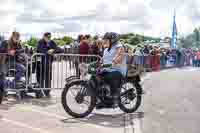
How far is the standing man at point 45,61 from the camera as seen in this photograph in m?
10.9

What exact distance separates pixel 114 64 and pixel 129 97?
2.74ft

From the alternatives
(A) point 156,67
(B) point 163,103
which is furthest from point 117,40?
(A) point 156,67

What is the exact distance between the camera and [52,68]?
11.4 meters

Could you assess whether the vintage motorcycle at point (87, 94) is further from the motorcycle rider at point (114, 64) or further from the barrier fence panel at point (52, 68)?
the barrier fence panel at point (52, 68)

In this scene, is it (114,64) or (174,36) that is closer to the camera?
(114,64)

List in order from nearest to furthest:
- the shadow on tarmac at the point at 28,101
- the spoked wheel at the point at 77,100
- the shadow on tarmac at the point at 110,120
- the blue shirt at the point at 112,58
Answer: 1. the shadow on tarmac at the point at 110,120
2. the spoked wheel at the point at 77,100
3. the blue shirt at the point at 112,58
4. the shadow on tarmac at the point at 28,101

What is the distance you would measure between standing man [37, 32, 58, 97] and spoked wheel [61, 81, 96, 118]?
2325 millimetres

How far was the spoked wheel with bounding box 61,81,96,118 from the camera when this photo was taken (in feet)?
28.2

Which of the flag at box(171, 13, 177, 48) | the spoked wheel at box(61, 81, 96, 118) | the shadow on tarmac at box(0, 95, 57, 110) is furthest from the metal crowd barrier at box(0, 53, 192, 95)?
the flag at box(171, 13, 177, 48)

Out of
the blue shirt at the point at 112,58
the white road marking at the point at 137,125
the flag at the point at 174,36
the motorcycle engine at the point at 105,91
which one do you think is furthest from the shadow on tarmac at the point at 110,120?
the flag at the point at 174,36

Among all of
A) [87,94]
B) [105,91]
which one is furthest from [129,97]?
[87,94]

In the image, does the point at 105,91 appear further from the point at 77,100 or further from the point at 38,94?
the point at 38,94

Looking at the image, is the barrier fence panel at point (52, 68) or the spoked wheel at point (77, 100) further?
the barrier fence panel at point (52, 68)

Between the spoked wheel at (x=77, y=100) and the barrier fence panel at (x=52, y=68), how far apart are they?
2187 mm
